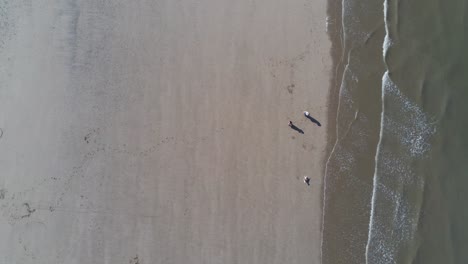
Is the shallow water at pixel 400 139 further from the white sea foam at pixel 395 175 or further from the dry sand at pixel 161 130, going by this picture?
the dry sand at pixel 161 130

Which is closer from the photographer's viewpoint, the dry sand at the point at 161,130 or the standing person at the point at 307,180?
the dry sand at the point at 161,130

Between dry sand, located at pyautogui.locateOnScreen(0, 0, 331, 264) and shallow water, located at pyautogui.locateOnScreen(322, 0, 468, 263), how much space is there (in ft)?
2.67

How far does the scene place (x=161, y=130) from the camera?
14008mm

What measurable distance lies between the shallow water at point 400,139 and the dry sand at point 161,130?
814 millimetres

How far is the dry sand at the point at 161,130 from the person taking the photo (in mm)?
13375

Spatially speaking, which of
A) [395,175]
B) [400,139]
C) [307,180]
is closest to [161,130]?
[307,180]

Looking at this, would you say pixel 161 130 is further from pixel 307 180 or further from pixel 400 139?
pixel 400 139

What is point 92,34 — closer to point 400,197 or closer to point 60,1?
point 60,1

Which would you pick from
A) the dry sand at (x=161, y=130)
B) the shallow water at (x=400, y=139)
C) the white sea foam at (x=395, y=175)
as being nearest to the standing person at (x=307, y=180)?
the dry sand at (x=161, y=130)

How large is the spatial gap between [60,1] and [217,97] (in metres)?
6.18

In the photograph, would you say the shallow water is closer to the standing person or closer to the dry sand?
the standing person

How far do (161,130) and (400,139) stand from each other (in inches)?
289

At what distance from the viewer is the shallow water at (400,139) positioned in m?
13.4

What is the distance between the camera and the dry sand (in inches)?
527
